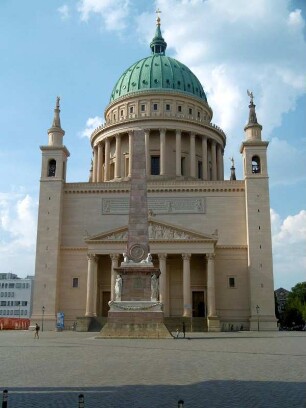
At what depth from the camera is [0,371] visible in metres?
15.8

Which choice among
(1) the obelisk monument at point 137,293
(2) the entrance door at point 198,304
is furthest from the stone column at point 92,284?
(1) the obelisk monument at point 137,293

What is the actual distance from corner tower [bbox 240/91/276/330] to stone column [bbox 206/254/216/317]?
516 cm

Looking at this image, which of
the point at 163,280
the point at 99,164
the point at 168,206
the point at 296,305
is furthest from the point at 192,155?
the point at 296,305

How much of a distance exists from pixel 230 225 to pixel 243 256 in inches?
164

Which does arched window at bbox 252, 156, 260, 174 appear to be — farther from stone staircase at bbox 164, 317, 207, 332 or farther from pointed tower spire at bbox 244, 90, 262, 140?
stone staircase at bbox 164, 317, 207, 332

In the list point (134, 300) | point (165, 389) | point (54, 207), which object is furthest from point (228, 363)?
point (54, 207)

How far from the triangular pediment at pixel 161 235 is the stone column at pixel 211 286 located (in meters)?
2.34

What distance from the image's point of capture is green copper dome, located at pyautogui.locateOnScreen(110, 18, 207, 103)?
275 ft

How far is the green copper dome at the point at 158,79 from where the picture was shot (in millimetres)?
83938

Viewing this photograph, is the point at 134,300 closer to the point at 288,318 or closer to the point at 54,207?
the point at 54,207

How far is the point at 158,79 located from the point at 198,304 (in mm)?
37471

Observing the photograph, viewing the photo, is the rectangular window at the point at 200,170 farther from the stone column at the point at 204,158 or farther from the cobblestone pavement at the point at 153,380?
the cobblestone pavement at the point at 153,380

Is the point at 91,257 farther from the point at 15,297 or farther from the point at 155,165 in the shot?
the point at 15,297

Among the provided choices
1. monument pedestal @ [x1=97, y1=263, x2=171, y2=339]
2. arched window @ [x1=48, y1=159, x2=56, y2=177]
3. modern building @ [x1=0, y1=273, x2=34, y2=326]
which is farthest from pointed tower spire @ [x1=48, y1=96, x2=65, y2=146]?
modern building @ [x1=0, y1=273, x2=34, y2=326]
